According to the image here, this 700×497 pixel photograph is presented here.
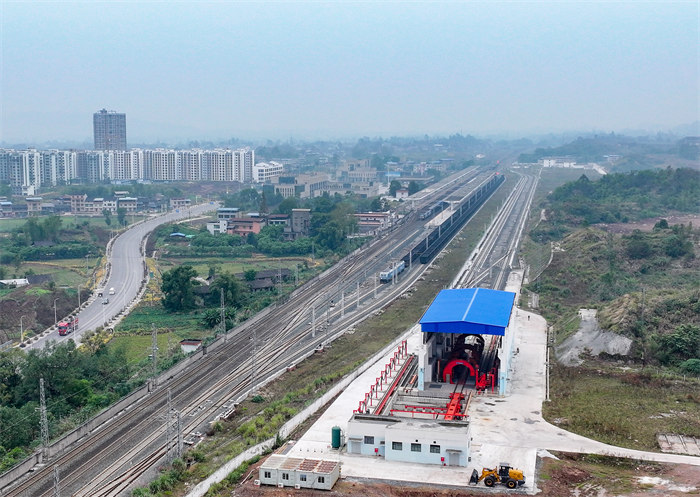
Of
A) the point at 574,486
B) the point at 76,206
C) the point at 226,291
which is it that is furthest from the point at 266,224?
the point at 574,486

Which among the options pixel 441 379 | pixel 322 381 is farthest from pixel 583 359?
pixel 322 381

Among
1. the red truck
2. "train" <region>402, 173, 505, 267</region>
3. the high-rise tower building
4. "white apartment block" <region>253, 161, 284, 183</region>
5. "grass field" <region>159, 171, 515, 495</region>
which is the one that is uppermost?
the high-rise tower building

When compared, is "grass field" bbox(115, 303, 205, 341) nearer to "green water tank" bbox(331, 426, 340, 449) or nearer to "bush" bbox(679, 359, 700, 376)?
"green water tank" bbox(331, 426, 340, 449)

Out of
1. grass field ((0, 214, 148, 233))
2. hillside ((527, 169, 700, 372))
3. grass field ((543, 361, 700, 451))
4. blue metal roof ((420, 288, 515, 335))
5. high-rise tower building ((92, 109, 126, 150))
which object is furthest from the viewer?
high-rise tower building ((92, 109, 126, 150))

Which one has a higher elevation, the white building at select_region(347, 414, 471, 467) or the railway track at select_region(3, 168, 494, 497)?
the white building at select_region(347, 414, 471, 467)

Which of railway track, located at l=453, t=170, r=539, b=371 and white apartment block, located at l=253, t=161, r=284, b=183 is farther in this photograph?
white apartment block, located at l=253, t=161, r=284, b=183

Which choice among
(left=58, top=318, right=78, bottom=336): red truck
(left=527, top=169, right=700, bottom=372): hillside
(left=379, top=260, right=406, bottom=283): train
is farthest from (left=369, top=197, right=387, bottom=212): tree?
(left=58, top=318, right=78, bottom=336): red truck
